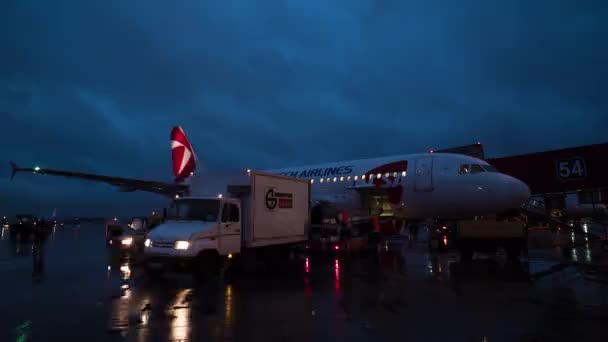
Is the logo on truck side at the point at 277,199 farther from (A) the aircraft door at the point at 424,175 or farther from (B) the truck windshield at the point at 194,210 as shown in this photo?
(A) the aircraft door at the point at 424,175

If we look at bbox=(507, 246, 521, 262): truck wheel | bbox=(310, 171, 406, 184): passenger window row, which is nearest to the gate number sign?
bbox=(310, 171, 406, 184): passenger window row

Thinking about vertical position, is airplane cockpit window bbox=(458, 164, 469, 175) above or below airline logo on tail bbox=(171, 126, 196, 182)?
below

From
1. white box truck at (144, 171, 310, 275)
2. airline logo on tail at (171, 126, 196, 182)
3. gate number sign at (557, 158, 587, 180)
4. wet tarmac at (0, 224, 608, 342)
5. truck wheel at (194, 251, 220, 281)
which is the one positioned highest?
airline logo on tail at (171, 126, 196, 182)

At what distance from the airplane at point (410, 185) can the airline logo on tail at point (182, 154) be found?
636 cm

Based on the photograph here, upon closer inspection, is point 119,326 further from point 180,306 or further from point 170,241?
point 170,241

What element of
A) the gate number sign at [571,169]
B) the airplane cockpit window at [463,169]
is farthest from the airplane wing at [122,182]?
the gate number sign at [571,169]

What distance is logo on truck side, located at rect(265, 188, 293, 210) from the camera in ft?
45.0

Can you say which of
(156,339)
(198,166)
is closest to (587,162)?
(198,166)

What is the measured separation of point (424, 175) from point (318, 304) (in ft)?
41.5

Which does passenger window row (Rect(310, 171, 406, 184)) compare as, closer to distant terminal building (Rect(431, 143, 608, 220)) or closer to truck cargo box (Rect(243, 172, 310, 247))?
truck cargo box (Rect(243, 172, 310, 247))

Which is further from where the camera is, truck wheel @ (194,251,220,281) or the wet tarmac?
truck wheel @ (194,251,220,281)

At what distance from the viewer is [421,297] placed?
9180 millimetres

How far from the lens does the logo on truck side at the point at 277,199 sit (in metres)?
13.7

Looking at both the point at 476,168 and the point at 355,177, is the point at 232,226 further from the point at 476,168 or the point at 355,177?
the point at 476,168
